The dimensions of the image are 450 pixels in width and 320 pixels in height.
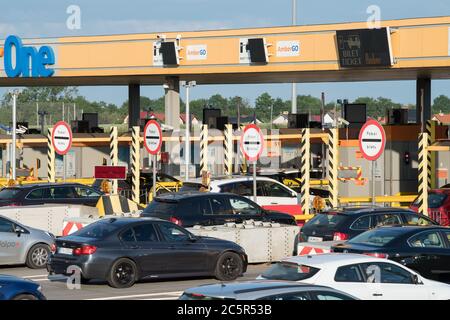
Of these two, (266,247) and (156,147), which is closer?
(266,247)

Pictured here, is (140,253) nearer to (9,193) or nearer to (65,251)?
(65,251)

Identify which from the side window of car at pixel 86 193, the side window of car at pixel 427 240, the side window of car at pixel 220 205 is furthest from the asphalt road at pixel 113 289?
the side window of car at pixel 86 193

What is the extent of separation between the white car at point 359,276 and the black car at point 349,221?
6.77 meters

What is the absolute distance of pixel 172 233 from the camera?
21.9 meters

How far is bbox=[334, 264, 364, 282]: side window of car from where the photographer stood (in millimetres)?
15875

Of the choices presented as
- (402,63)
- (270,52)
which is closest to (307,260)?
(402,63)

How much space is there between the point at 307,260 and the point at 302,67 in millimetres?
28955

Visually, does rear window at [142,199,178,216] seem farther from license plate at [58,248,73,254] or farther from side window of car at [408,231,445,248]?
side window of car at [408,231,445,248]

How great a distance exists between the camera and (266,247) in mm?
25438

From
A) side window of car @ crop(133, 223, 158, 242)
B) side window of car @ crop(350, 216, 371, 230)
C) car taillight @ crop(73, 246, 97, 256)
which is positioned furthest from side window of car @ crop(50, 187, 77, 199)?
car taillight @ crop(73, 246, 97, 256)

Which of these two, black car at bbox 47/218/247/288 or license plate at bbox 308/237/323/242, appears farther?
license plate at bbox 308/237/323/242

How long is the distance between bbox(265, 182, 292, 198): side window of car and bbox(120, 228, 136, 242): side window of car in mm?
13194

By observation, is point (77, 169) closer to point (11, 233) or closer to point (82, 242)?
point (11, 233)

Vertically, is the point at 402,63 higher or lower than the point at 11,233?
higher
